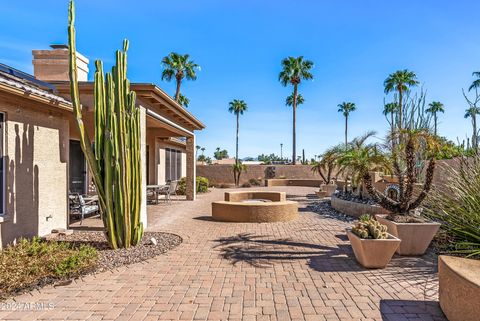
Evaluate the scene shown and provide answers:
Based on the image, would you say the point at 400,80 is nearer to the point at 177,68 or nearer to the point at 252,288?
the point at 177,68

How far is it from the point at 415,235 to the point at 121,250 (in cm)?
632

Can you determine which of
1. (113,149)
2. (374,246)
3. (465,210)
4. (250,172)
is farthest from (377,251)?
(250,172)

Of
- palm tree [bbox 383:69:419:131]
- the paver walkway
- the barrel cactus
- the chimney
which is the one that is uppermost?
palm tree [bbox 383:69:419:131]

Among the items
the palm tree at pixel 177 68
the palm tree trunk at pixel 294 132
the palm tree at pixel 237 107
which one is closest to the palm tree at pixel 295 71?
the palm tree trunk at pixel 294 132

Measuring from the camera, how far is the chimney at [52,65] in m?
9.80

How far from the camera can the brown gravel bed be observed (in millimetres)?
5801

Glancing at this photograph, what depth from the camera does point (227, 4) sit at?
9180 mm

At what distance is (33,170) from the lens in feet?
22.9

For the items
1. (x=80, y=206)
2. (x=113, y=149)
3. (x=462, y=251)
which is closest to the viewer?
(x=462, y=251)

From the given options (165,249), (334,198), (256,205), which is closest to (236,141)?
(334,198)

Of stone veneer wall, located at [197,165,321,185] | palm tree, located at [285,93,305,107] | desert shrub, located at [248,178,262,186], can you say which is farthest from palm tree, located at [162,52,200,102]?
palm tree, located at [285,93,305,107]

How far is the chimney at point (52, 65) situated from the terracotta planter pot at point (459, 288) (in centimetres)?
1076

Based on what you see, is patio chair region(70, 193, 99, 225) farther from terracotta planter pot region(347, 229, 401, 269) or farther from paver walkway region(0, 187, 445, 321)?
terracotta planter pot region(347, 229, 401, 269)

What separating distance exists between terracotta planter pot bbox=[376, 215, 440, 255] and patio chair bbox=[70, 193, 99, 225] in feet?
28.2
